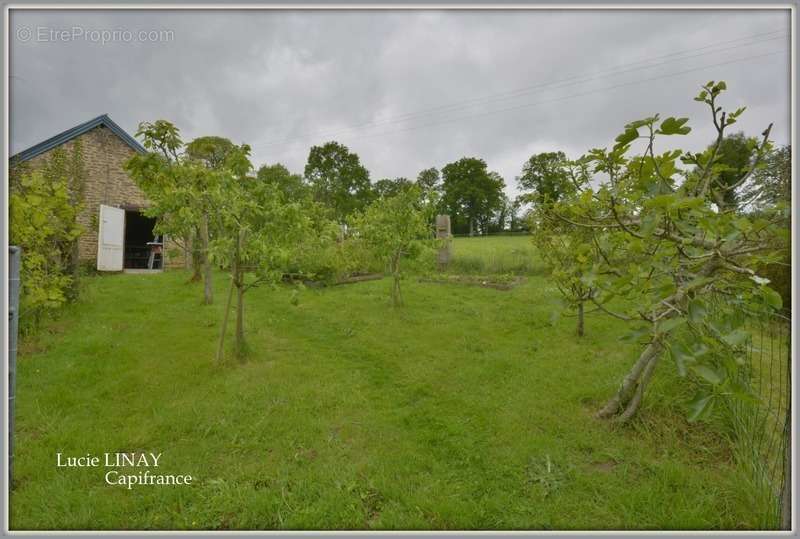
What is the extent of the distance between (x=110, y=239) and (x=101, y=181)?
2023mm

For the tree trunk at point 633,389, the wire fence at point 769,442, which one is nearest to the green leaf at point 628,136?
the wire fence at point 769,442

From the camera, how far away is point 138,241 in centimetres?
1491

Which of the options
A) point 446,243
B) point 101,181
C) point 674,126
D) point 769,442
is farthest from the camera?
point 446,243

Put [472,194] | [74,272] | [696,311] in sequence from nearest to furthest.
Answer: [696,311] < [74,272] < [472,194]

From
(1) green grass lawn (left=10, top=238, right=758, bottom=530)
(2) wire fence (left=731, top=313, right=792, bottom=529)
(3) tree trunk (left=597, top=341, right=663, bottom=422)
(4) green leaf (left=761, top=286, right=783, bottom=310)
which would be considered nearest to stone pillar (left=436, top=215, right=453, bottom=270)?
(1) green grass lawn (left=10, top=238, right=758, bottom=530)

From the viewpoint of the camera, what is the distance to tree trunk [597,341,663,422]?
2.82 m

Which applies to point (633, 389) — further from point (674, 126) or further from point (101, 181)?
point (101, 181)

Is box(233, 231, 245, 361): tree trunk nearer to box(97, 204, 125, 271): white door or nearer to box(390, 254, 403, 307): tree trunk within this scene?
box(390, 254, 403, 307): tree trunk

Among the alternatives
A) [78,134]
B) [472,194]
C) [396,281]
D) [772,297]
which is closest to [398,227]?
[396,281]

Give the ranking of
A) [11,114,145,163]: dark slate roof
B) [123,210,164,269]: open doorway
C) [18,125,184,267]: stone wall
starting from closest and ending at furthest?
1. [11,114,145,163]: dark slate roof
2. [18,125,184,267]: stone wall
3. [123,210,164,269]: open doorway

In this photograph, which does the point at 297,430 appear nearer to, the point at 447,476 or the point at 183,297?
the point at 447,476

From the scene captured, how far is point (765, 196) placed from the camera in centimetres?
177

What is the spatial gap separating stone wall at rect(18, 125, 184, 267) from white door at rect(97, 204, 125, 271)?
0.26 m

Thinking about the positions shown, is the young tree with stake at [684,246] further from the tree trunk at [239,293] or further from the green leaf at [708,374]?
the tree trunk at [239,293]
